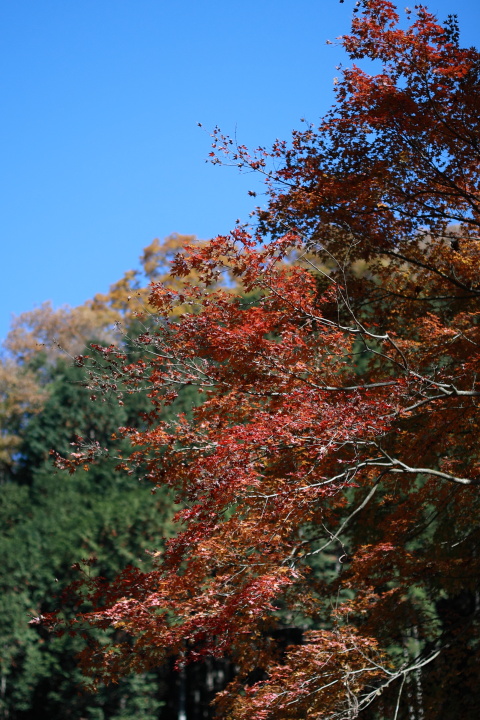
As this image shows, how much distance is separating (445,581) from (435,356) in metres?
2.44

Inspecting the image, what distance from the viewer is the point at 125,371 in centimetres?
759

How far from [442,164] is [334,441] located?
3245 millimetres

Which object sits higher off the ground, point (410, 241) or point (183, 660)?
point (410, 241)

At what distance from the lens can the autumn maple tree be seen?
655 cm

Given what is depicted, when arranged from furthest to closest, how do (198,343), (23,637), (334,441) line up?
(23,637) → (198,343) → (334,441)

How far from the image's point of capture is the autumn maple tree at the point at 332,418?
6.55m

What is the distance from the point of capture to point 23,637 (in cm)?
1845

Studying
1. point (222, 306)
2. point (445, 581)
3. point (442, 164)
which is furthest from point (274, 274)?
point (445, 581)

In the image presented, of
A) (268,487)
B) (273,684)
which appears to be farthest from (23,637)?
(268,487)

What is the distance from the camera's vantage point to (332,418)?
625cm

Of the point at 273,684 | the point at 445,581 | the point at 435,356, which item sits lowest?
the point at 273,684

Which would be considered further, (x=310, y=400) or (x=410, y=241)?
(x=410, y=241)

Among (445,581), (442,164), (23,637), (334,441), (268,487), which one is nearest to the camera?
(334,441)

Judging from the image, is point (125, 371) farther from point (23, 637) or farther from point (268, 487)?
point (23, 637)
